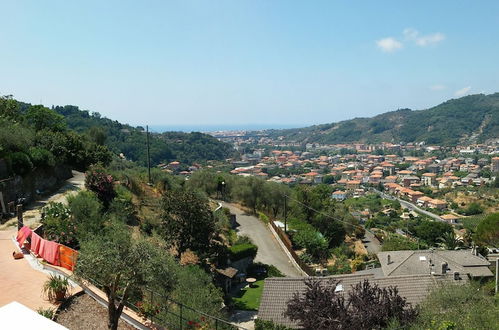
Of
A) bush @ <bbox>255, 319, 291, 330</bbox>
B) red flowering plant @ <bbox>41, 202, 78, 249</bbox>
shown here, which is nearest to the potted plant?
red flowering plant @ <bbox>41, 202, 78, 249</bbox>

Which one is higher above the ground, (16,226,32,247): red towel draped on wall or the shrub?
(16,226,32,247): red towel draped on wall

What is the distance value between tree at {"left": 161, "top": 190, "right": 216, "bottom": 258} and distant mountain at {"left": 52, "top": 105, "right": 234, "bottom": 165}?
2239 cm

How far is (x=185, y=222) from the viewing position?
1822cm

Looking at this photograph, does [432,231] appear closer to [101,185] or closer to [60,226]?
[101,185]

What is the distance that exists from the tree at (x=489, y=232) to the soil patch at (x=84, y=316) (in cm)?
2806

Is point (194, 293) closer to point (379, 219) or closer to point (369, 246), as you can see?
point (369, 246)

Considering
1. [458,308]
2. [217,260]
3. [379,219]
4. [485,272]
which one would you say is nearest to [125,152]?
[379,219]

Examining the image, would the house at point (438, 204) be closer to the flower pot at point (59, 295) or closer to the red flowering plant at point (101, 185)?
the red flowering plant at point (101, 185)

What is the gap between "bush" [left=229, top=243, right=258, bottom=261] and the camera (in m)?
23.0

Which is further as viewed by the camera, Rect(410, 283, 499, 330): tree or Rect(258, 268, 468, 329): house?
Rect(258, 268, 468, 329): house

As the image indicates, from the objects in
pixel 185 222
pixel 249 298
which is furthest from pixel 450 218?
pixel 185 222

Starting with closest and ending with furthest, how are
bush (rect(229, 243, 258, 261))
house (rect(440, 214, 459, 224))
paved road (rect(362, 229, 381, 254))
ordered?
bush (rect(229, 243, 258, 261)), paved road (rect(362, 229, 381, 254)), house (rect(440, 214, 459, 224))

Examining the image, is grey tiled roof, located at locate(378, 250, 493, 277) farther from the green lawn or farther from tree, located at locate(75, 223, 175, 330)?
tree, located at locate(75, 223, 175, 330)

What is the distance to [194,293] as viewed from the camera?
12.3 meters
